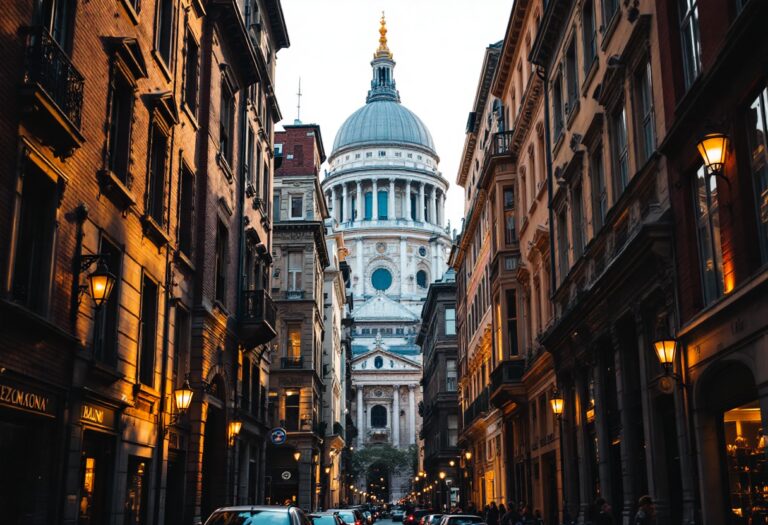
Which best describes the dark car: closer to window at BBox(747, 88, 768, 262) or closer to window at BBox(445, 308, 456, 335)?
window at BBox(747, 88, 768, 262)

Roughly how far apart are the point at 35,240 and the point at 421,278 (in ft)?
598

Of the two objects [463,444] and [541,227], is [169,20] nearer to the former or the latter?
[541,227]

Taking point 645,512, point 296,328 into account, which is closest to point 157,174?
point 645,512

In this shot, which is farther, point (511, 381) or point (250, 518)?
point (511, 381)

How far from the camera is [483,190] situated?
50406 mm

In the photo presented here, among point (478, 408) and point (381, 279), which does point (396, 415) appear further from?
point (478, 408)

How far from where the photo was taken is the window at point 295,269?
206 feet

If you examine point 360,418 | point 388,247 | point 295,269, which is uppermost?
point 388,247

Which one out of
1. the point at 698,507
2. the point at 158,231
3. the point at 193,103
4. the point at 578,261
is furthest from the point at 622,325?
the point at 193,103

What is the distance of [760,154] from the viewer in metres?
15.6

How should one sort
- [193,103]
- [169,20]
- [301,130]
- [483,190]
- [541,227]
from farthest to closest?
[301,130]
[483,190]
[541,227]
[193,103]
[169,20]

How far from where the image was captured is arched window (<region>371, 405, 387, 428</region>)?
174625 millimetres

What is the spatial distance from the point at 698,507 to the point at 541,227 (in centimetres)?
1897

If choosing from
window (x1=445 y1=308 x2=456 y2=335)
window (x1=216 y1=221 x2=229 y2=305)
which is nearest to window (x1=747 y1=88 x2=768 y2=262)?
window (x1=216 y1=221 x2=229 y2=305)
